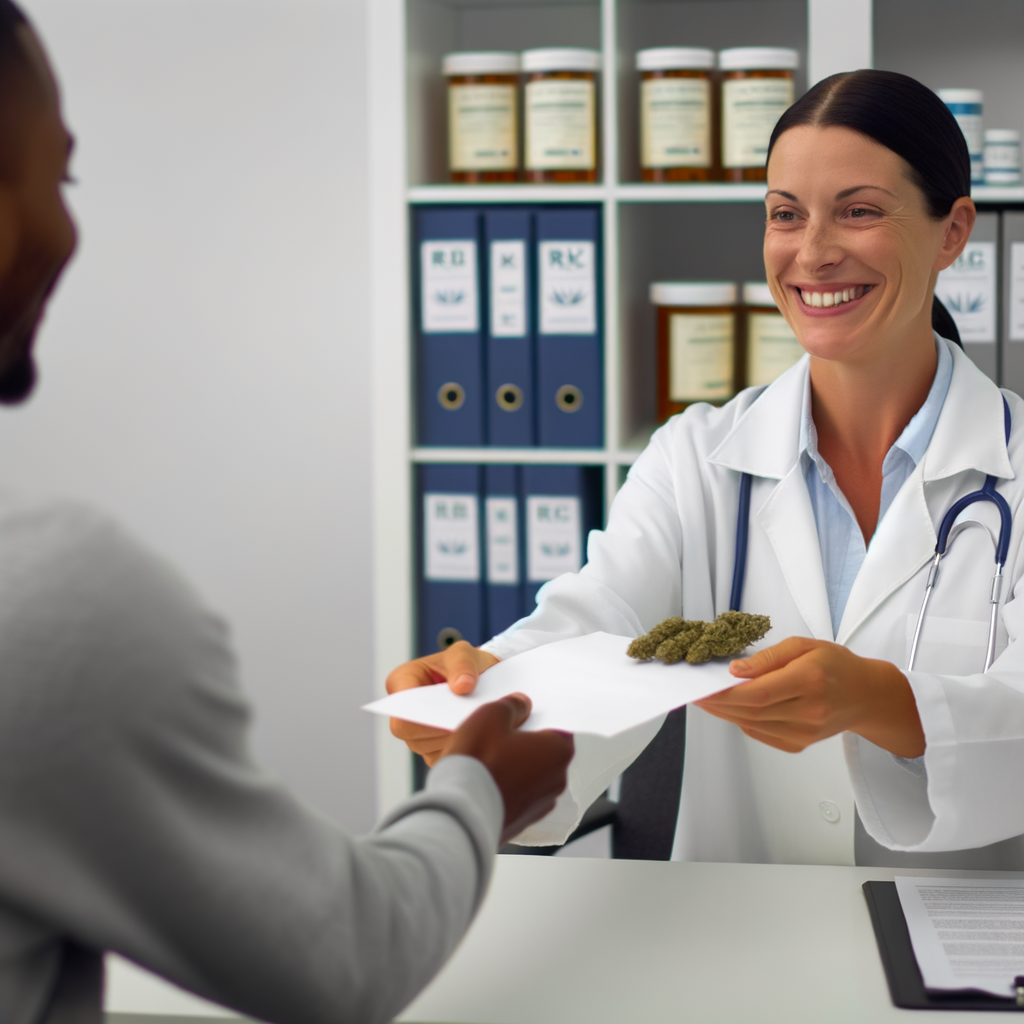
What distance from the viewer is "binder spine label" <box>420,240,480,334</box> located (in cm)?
194

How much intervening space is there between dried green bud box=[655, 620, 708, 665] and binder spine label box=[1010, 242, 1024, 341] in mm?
1075

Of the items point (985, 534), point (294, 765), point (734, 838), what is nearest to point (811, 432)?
point (985, 534)

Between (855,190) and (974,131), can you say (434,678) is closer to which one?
(855,190)

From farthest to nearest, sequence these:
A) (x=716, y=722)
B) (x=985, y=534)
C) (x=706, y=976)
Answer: (x=716, y=722), (x=985, y=534), (x=706, y=976)

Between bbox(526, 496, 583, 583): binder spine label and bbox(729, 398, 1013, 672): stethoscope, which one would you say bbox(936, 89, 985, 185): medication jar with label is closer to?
bbox(729, 398, 1013, 672): stethoscope

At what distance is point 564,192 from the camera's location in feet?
6.23

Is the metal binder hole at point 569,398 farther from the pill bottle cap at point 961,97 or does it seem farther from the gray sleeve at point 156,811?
the gray sleeve at point 156,811

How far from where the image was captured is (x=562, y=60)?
6.07ft

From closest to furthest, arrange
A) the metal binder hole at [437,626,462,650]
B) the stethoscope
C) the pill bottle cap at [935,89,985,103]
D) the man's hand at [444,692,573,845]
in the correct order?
the man's hand at [444,692,573,845] → the stethoscope → the pill bottle cap at [935,89,985,103] → the metal binder hole at [437,626,462,650]

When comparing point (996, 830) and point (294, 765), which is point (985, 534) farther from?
point (294, 765)

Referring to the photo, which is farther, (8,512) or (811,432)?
(811,432)

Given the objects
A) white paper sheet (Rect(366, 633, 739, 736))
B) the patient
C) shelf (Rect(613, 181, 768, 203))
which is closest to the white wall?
shelf (Rect(613, 181, 768, 203))

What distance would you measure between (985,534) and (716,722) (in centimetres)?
38

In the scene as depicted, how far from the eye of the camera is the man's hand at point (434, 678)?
103 centimetres
